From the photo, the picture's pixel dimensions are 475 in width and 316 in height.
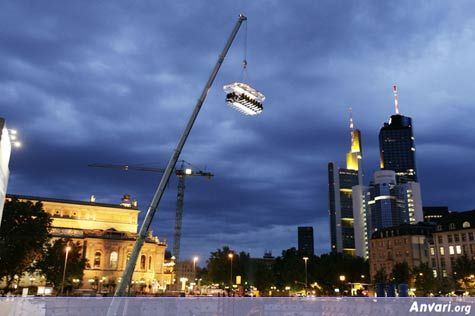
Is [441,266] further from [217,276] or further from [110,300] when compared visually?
[110,300]

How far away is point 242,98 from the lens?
38938 mm

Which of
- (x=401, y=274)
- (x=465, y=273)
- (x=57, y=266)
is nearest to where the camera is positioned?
(x=465, y=273)

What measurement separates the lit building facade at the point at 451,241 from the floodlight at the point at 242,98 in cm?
11441

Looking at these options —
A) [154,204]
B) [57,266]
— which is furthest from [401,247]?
[154,204]

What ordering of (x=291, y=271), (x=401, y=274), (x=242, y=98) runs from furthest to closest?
1. (x=291, y=271)
2. (x=401, y=274)
3. (x=242, y=98)

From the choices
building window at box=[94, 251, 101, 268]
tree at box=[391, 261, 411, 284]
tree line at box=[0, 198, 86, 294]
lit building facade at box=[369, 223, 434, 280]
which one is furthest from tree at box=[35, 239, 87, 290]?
lit building facade at box=[369, 223, 434, 280]

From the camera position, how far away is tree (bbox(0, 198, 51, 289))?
231 feet

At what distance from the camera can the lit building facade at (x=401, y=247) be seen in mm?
151000

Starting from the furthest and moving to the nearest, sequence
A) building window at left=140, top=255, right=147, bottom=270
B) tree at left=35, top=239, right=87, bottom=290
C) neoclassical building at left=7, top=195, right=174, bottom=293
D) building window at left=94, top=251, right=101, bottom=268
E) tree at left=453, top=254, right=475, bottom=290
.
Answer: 1. building window at left=140, top=255, right=147, bottom=270
2. building window at left=94, top=251, right=101, bottom=268
3. neoclassical building at left=7, top=195, right=174, bottom=293
4. tree at left=453, top=254, right=475, bottom=290
5. tree at left=35, top=239, right=87, bottom=290

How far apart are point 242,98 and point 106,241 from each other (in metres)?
141

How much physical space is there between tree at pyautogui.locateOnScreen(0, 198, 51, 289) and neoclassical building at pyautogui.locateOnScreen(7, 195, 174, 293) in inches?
2913

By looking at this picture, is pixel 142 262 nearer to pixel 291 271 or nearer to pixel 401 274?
pixel 291 271

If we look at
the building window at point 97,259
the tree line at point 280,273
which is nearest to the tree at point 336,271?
the tree line at point 280,273

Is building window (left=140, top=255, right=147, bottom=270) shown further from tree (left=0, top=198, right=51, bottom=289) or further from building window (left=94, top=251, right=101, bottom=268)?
tree (left=0, top=198, right=51, bottom=289)
